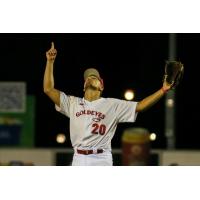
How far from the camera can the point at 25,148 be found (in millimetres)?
9852

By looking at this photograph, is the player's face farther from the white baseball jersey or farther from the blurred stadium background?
the blurred stadium background

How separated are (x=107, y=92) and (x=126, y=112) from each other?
1588mm

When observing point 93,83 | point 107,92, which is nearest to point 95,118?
point 93,83

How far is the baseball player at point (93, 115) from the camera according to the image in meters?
8.03

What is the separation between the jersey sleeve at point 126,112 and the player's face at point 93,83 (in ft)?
0.82

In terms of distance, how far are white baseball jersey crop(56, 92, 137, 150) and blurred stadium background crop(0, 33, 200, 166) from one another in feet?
4.14

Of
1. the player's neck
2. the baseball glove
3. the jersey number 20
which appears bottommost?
the jersey number 20

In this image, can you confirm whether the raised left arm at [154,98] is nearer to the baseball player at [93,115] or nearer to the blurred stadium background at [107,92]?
the baseball player at [93,115]

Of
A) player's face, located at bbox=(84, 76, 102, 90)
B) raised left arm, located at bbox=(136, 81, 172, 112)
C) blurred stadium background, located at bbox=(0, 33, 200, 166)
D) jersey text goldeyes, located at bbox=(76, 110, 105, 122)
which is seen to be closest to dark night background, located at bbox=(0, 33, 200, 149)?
blurred stadium background, located at bbox=(0, 33, 200, 166)

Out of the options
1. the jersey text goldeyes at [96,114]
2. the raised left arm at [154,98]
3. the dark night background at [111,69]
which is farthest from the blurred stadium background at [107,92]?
the raised left arm at [154,98]

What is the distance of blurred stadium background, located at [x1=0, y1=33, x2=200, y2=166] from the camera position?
961 centimetres

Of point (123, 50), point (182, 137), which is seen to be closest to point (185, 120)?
point (182, 137)

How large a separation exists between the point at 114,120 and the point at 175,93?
1.97 meters
